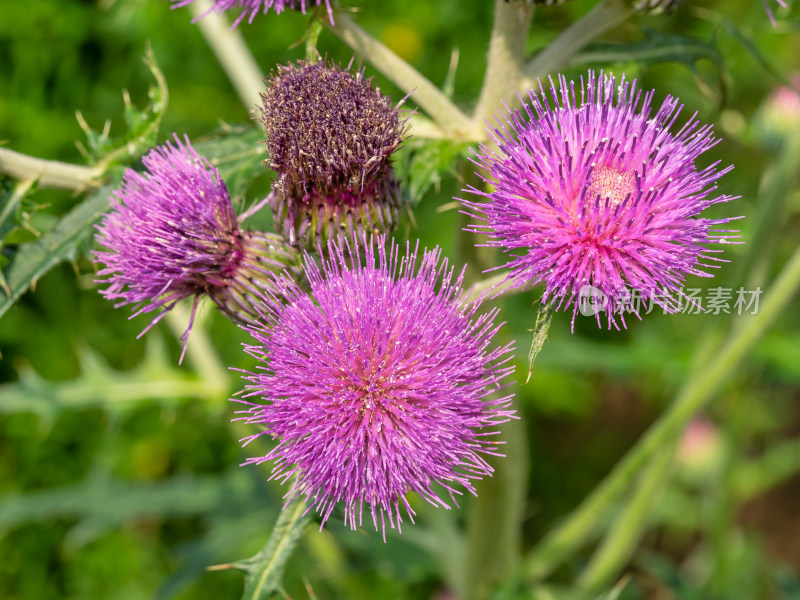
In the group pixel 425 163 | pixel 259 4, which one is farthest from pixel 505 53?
pixel 259 4

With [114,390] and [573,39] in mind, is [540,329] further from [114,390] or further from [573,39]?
[114,390]

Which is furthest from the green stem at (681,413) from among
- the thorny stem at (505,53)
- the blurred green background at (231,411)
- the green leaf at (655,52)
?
the thorny stem at (505,53)

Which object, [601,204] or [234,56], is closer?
[601,204]

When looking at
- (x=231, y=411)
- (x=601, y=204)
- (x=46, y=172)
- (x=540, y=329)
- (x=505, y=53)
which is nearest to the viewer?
(x=540, y=329)

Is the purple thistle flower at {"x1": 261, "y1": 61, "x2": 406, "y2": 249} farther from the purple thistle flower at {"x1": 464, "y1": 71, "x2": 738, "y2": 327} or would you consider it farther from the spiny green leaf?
the spiny green leaf

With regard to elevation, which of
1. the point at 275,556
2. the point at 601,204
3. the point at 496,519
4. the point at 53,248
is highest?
the point at 601,204

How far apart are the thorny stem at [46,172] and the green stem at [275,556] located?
3.83 ft

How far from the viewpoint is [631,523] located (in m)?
2.96

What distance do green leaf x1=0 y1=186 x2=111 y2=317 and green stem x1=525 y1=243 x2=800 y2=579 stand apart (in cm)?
188

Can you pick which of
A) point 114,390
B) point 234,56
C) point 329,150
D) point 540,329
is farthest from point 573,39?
point 114,390

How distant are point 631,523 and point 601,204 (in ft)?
5.55

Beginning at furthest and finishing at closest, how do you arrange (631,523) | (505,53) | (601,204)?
1. (631,523)
2. (505,53)
3. (601,204)

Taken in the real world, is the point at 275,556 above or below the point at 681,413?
below

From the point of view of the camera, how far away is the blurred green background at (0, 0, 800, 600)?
3.68 m
